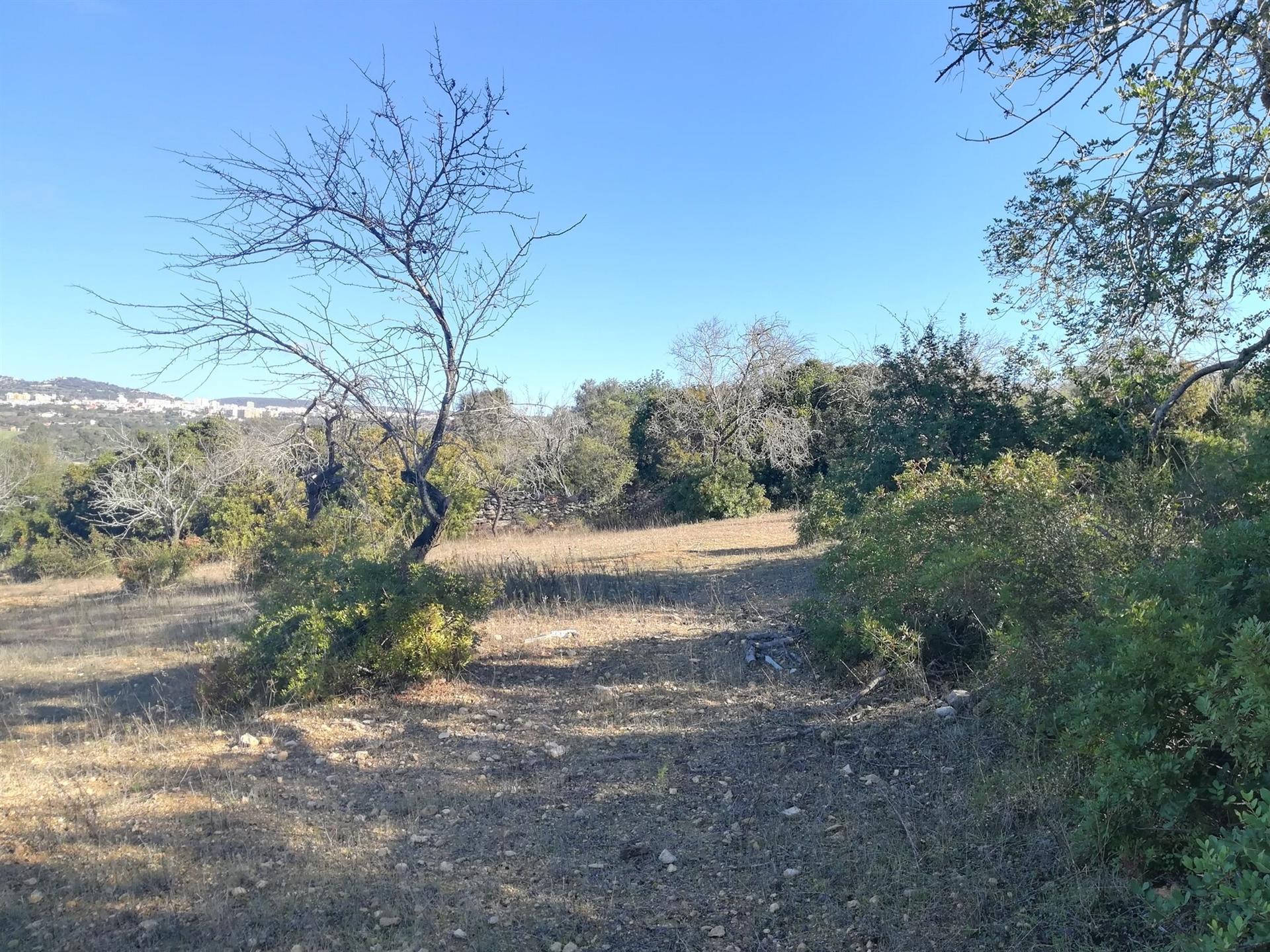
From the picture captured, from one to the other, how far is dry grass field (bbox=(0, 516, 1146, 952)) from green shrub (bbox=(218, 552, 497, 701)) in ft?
0.87

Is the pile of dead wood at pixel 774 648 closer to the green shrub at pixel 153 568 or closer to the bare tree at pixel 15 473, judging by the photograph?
the green shrub at pixel 153 568

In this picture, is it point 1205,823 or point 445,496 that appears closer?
point 1205,823

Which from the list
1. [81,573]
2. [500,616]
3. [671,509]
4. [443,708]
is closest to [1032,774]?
[443,708]

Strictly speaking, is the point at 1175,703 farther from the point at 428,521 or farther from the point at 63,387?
the point at 63,387

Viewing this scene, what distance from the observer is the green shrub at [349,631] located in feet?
20.3

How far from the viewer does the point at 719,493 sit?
2295cm

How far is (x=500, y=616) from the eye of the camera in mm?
9156

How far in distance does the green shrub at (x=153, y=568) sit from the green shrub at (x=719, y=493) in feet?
42.0

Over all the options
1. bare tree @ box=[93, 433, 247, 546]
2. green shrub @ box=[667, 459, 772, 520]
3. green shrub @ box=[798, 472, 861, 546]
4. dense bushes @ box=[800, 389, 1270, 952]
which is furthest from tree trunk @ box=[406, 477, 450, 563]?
green shrub @ box=[667, 459, 772, 520]

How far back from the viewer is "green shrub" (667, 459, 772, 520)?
2297 cm

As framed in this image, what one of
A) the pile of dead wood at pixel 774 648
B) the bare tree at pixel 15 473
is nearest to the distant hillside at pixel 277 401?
the pile of dead wood at pixel 774 648

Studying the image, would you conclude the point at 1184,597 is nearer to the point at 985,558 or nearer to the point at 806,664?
the point at 985,558

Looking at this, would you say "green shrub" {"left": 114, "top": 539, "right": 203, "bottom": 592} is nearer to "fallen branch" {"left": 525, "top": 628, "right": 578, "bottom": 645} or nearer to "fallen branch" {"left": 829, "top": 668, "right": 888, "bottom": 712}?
"fallen branch" {"left": 525, "top": 628, "right": 578, "bottom": 645}

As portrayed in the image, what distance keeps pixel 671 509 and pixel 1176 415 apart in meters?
17.1
